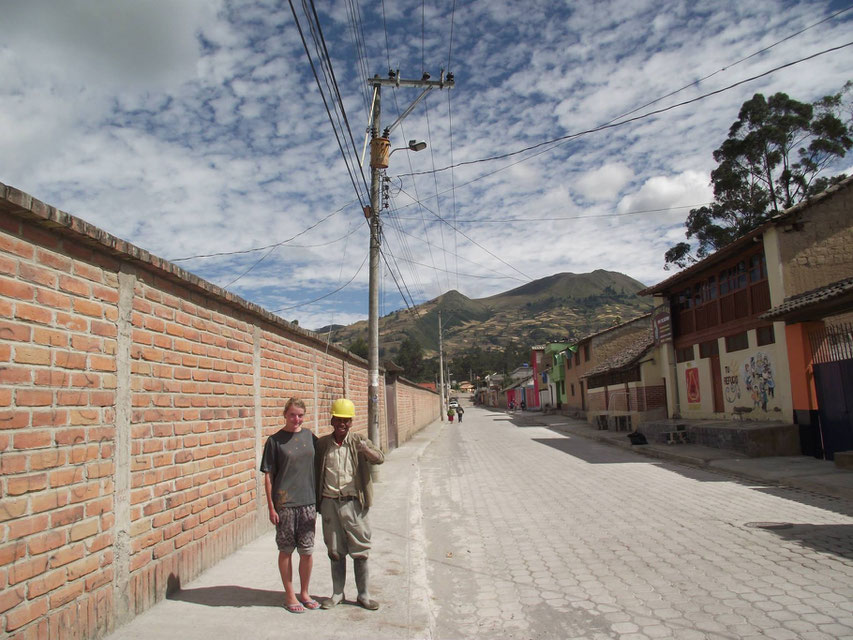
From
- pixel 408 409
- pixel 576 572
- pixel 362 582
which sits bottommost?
pixel 576 572

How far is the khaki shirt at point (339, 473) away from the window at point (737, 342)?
1590 cm

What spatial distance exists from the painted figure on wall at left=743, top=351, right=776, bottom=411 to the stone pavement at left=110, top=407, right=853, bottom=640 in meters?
6.11

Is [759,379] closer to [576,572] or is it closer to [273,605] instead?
[576,572]

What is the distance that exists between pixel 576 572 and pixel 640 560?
28.9 inches

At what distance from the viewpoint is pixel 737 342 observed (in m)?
17.7

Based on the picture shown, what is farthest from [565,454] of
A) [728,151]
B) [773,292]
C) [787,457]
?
[728,151]

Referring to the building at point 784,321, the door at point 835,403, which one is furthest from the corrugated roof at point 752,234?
the door at point 835,403

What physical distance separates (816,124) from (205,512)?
3500 cm

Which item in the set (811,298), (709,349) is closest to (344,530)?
(811,298)

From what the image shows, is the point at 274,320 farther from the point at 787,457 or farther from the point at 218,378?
the point at 787,457

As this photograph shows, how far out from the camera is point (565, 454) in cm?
1762

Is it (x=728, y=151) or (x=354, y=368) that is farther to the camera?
(x=728, y=151)

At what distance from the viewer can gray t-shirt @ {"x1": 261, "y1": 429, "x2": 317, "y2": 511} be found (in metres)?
4.37

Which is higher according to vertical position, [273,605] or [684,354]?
[684,354]
